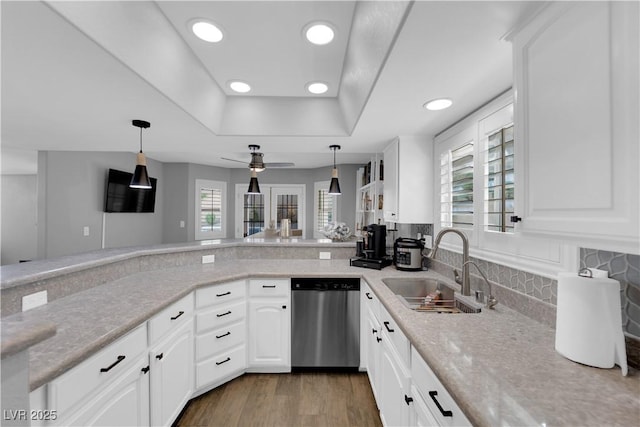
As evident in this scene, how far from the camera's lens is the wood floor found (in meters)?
1.88

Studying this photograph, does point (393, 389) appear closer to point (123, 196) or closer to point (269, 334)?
point (269, 334)

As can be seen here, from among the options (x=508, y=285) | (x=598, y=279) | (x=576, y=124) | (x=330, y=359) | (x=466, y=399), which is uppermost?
(x=576, y=124)

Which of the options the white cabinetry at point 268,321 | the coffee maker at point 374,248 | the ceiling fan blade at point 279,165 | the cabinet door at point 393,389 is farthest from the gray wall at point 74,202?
the cabinet door at point 393,389

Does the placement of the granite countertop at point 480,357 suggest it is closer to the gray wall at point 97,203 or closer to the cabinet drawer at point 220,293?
the cabinet drawer at point 220,293

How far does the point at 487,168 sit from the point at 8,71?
250 centimetres

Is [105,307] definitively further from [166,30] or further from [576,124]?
[576,124]

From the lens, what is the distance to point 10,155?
432cm

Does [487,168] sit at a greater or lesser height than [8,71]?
lesser

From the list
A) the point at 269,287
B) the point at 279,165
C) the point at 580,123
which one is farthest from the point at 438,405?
the point at 279,165

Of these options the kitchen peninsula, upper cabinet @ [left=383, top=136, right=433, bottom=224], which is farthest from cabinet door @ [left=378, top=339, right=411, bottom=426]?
upper cabinet @ [left=383, top=136, right=433, bottom=224]

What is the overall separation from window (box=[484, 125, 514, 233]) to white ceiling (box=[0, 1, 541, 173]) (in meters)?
0.26

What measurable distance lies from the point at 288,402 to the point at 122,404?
1151 millimetres

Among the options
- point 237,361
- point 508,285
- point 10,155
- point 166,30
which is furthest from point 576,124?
point 10,155

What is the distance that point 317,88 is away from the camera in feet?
7.09
